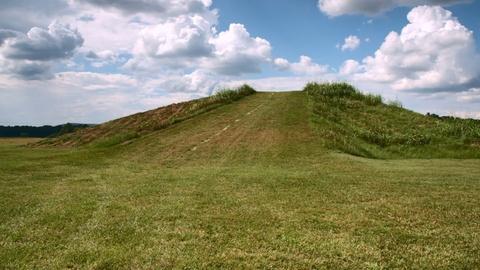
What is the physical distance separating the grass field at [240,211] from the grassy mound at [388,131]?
2484mm

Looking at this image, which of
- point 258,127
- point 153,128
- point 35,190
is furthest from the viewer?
point 153,128

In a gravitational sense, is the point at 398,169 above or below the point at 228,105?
below

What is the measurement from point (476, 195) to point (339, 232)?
7.68m

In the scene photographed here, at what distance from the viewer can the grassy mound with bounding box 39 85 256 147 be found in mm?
36750

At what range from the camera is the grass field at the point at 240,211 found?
9812 mm

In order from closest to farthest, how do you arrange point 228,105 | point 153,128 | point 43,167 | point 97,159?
point 43,167, point 97,159, point 153,128, point 228,105

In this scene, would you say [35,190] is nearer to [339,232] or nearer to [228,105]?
[339,232]

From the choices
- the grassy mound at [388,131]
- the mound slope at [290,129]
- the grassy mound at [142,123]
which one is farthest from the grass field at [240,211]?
the grassy mound at [142,123]

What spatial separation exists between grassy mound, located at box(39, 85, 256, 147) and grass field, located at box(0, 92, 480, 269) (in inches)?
293

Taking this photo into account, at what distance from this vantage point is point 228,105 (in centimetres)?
4422

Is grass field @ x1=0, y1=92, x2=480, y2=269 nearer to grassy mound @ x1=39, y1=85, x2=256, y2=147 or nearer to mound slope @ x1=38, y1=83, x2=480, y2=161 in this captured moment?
mound slope @ x1=38, y1=83, x2=480, y2=161

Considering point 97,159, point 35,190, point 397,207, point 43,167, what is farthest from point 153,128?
point 397,207

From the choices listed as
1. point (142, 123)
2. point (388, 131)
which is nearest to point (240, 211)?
point (388, 131)

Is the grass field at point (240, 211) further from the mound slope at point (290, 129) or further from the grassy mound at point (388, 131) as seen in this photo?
the grassy mound at point (388, 131)
